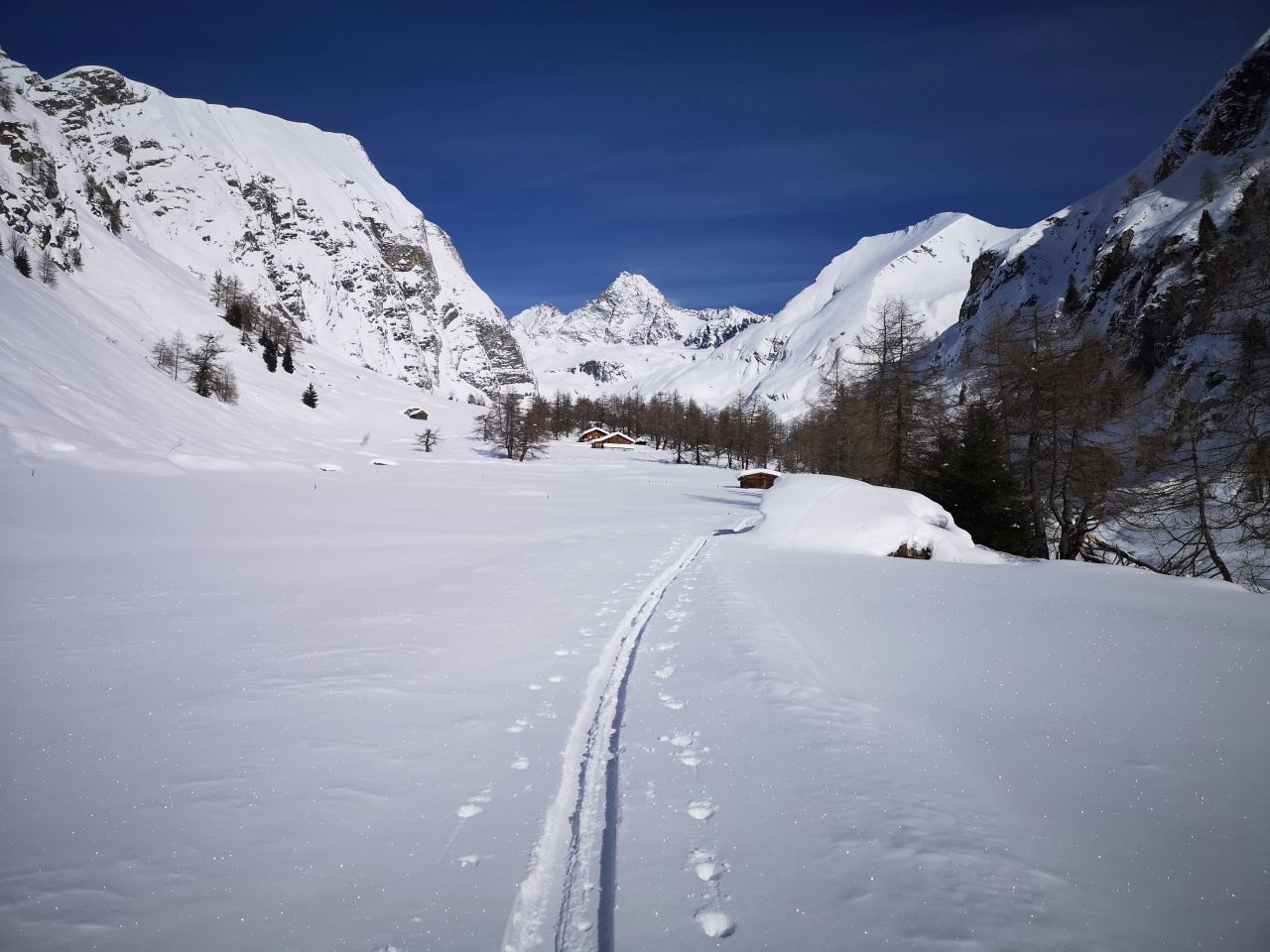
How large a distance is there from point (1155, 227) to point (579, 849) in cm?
11626

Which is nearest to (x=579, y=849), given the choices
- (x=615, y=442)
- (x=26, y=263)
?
(x=26, y=263)

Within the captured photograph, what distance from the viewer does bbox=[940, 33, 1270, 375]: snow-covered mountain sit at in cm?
6353

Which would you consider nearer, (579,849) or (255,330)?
(579,849)

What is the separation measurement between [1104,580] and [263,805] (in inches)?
474

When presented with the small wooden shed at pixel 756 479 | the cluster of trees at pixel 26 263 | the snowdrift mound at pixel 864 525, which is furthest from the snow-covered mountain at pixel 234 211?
the snowdrift mound at pixel 864 525

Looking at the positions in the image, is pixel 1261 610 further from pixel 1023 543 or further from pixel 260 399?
pixel 260 399

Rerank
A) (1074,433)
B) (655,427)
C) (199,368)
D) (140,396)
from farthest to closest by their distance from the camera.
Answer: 1. (655,427)
2. (199,368)
3. (140,396)
4. (1074,433)

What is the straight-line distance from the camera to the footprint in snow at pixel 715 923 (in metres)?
2.47

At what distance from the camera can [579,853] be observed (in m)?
3.09

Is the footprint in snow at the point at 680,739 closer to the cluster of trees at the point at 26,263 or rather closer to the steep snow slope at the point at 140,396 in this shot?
the steep snow slope at the point at 140,396

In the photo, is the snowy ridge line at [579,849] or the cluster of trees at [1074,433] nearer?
the snowy ridge line at [579,849]

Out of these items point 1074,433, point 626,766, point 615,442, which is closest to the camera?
point 626,766

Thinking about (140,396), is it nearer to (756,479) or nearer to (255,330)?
(756,479)

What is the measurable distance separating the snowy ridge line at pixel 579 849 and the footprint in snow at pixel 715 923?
450 mm
